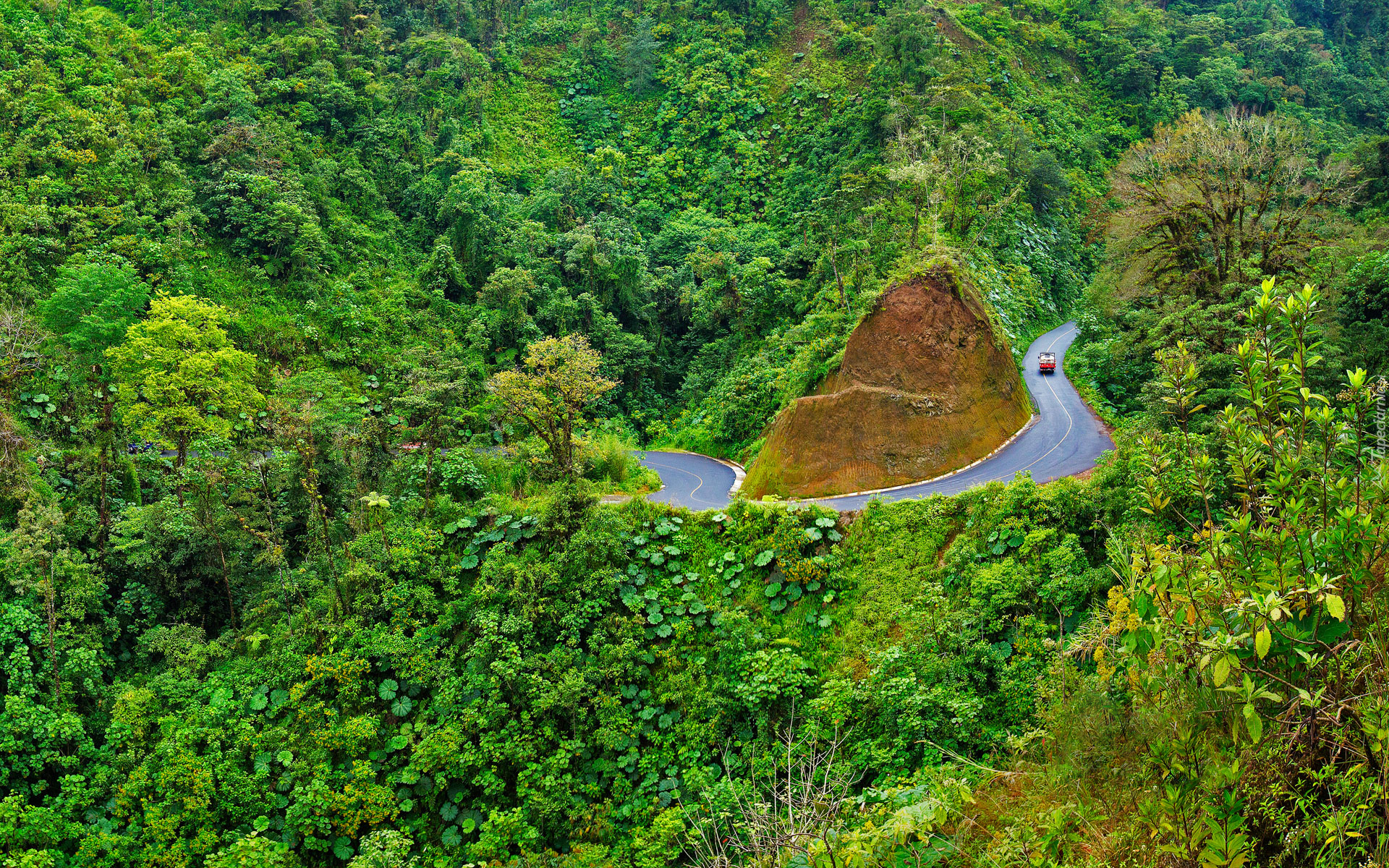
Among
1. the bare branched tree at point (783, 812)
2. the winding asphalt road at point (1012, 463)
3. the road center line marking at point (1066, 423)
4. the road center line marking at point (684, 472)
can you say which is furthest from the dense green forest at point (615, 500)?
the road center line marking at point (684, 472)

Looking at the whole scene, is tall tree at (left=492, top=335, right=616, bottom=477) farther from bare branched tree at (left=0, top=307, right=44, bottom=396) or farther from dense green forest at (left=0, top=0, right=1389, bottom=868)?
bare branched tree at (left=0, top=307, right=44, bottom=396)

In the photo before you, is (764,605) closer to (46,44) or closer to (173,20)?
(46,44)

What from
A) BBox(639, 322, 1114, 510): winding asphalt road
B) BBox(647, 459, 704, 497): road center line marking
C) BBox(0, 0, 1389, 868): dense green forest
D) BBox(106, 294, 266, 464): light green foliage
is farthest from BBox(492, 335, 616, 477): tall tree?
BBox(106, 294, 266, 464): light green foliage

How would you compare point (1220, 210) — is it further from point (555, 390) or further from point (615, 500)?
point (555, 390)

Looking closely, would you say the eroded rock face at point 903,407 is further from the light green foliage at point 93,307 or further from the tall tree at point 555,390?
the light green foliage at point 93,307

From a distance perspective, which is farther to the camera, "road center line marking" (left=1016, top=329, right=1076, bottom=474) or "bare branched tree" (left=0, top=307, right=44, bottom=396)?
"bare branched tree" (left=0, top=307, right=44, bottom=396)

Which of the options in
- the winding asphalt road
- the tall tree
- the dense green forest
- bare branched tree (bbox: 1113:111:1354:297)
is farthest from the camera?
bare branched tree (bbox: 1113:111:1354:297)

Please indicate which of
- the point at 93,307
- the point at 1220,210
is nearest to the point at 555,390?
the point at 93,307
